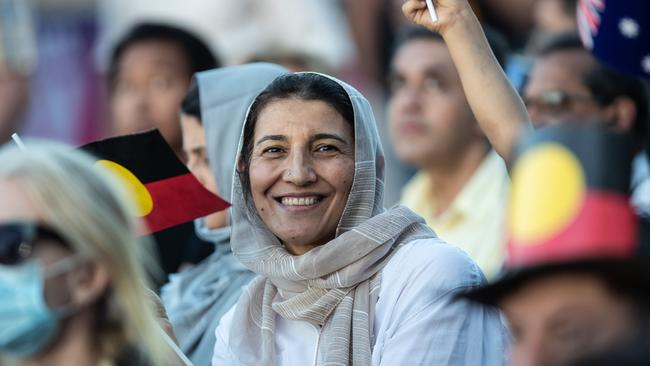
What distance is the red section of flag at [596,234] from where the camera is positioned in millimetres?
2742

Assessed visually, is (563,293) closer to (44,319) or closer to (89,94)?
(44,319)

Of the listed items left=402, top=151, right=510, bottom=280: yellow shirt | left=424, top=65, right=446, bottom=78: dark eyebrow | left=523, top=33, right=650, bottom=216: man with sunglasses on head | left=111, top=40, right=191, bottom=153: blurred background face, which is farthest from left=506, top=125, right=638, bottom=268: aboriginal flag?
left=111, top=40, right=191, bottom=153: blurred background face

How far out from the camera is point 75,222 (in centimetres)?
329

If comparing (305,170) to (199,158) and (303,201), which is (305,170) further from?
(199,158)

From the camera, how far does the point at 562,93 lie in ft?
20.0

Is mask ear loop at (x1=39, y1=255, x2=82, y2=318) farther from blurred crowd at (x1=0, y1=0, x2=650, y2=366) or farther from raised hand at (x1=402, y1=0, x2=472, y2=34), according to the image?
raised hand at (x1=402, y1=0, x2=472, y2=34)

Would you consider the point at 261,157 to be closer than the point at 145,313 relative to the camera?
No

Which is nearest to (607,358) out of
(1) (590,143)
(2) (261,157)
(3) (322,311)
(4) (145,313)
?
(1) (590,143)

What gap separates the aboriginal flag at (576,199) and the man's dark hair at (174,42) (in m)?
4.51

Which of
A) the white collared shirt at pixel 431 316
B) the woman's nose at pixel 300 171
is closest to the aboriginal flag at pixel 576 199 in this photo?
the white collared shirt at pixel 431 316

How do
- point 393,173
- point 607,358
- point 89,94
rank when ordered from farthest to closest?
point 89,94, point 393,173, point 607,358

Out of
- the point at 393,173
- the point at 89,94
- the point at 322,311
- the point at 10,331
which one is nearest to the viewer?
the point at 10,331

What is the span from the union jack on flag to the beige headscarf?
84 centimetres

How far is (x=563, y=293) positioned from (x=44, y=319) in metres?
1.19
